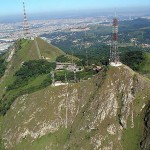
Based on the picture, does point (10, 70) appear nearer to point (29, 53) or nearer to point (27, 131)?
point (29, 53)

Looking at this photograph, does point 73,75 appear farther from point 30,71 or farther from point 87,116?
point 87,116

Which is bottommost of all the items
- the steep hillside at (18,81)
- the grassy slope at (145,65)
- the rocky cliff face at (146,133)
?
the steep hillside at (18,81)

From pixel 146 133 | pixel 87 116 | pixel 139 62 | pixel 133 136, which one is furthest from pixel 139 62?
pixel 146 133

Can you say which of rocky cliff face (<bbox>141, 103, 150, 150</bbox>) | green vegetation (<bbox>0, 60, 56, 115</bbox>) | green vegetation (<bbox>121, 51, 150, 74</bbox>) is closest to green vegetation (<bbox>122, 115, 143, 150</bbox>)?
rocky cliff face (<bbox>141, 103, 150, 150</bbox>)

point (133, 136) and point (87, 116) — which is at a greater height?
point (87, 116)

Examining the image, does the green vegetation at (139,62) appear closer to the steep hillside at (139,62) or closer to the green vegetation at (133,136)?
the steep hillside at (139,62)

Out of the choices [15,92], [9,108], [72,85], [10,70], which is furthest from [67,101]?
[10,70]

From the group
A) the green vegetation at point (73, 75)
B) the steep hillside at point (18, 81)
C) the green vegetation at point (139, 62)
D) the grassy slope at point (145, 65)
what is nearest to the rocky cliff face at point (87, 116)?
the green vegetation at point (73, 75)

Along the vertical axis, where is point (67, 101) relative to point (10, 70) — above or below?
above
